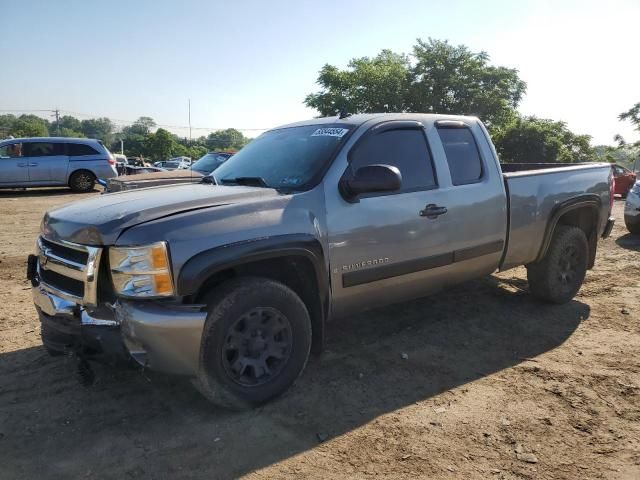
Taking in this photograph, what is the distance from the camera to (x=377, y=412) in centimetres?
315

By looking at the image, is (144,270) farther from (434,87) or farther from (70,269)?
(434,87)

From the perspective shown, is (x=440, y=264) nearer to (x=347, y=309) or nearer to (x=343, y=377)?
(x=347, y=309)

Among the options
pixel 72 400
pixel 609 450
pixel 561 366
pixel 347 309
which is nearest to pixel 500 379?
pixel 561 366

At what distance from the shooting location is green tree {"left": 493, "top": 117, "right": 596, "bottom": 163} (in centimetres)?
2542

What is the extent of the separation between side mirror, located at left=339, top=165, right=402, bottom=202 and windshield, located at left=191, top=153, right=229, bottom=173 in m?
6.73

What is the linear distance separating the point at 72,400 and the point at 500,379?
2.86m

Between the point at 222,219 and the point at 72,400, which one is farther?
the point at 72,400

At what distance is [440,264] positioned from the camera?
13.3ft

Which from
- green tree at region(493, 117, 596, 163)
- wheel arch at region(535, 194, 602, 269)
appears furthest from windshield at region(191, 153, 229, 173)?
green tree at region(493, 117, 596, 163)

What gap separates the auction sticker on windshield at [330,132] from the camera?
377 centimetres

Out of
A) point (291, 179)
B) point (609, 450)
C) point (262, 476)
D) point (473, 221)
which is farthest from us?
point (473, 221)

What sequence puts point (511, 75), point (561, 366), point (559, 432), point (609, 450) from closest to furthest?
point (609, 450), point (559, 432), point (561, 366), point (511, 75)

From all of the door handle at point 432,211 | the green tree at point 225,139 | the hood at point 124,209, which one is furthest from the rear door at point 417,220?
the green tree at point 225,139

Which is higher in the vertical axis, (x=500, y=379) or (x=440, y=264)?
(x=440, y=264)
